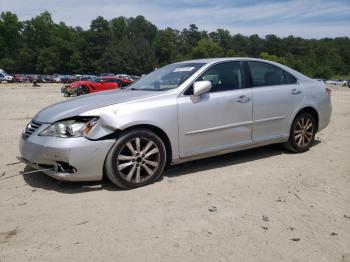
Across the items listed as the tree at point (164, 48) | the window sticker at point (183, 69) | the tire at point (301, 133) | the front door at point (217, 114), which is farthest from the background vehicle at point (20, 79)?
the tree at point (164, 48)

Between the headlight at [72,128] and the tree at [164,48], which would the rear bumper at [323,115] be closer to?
the headlight at [72,128]

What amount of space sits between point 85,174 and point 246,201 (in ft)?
5.72

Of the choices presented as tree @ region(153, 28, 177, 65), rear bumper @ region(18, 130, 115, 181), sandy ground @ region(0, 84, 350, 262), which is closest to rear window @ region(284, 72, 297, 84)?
sandy ground @ region(0, 84, 350, 262)

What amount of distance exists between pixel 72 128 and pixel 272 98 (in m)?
2.86

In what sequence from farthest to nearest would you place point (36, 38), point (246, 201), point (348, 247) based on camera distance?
point (36, 38), point (246, 201), point (348, 247)

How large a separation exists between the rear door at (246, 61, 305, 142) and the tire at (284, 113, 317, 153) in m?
0.17

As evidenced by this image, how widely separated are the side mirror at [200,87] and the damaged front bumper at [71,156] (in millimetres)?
1207

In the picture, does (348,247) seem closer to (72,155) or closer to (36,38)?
(72,155)

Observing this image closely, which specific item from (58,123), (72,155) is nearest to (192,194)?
(72,155)

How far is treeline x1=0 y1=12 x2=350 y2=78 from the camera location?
339 ft

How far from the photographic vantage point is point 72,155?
4.27 m

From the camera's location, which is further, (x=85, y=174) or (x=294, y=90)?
(x=294, y=90)

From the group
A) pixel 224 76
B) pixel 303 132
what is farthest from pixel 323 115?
pixel 224 76

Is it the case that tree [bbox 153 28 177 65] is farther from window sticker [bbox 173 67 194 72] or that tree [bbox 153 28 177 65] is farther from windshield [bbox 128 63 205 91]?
window sticker [bbox 173 67 194 72]
